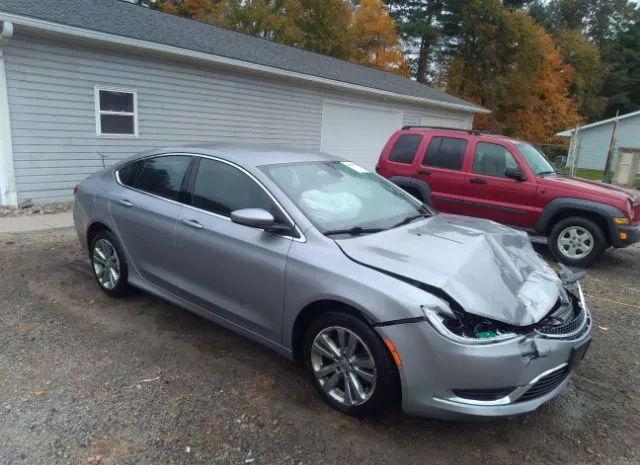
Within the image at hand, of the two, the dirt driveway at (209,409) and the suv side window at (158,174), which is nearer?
the dirt driveway at (209,409)

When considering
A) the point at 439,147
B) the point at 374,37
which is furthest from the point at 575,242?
the point at 374,37

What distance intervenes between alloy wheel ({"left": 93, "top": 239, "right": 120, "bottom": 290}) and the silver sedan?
0.16ft

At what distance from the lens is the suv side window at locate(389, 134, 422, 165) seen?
316 inches

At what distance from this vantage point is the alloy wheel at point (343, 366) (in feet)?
9.13

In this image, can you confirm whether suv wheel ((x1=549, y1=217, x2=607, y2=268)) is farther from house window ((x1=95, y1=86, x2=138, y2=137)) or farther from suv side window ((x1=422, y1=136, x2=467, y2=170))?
house window ((x1=95, y1=86, x2=138, y2=137))

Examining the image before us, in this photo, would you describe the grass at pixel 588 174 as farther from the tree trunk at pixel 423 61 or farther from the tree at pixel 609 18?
the tree at pixel 609 18

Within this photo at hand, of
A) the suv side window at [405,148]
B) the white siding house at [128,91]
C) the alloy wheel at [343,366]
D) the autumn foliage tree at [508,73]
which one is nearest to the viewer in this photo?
the alloy wheel at [343,366]

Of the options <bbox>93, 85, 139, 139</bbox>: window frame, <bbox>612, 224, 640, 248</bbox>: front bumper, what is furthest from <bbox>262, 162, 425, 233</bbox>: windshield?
<bbox>93, 85, 139, 139</bbox>: window frame

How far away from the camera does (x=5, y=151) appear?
317 inches

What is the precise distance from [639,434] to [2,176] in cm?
922

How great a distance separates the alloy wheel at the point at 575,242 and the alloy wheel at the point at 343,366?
16.6ft

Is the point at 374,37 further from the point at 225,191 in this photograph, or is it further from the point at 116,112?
the point at 225,191

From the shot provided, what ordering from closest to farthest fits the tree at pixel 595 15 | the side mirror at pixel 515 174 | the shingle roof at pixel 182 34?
the side mirror at pixel 515 174, the shingle roof at pixel 182 34, the tree at pixel 595 15

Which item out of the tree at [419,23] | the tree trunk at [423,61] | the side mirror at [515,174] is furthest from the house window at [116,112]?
the tree trunk at [423,61]
